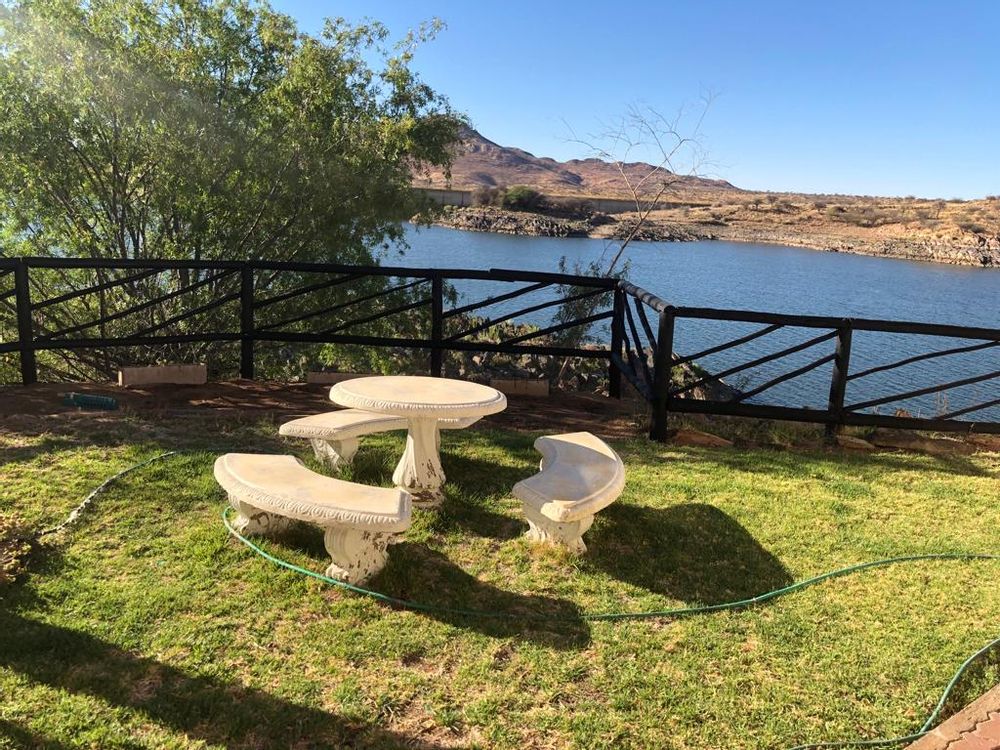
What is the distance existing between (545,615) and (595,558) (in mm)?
669

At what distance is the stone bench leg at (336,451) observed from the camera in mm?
4820

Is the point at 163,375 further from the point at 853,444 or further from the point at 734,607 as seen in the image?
the point at 853,444

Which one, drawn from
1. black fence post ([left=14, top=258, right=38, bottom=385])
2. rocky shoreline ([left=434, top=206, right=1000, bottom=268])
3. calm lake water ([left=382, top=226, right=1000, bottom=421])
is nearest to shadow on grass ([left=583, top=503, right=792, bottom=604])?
calm lake water ([left=382, top=226, right=1000, bottom=421])

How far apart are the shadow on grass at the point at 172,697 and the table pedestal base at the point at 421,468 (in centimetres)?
187

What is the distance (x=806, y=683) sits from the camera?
280 cm

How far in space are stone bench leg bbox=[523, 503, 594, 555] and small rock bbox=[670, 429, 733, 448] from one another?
8.64ft

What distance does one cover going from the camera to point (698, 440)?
6223 mm

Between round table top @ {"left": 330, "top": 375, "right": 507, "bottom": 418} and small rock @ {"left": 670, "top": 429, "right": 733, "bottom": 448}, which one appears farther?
small rock @ {"left": 670, "top": 429, "right": 733, "bottom": 448}

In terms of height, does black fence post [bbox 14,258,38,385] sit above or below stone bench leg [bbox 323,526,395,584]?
above

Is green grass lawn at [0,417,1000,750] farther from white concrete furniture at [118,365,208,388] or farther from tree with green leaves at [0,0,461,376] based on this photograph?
tree with green leaves at [0,0,461,376]

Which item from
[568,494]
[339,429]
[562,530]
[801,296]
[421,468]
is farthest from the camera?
[801,296]

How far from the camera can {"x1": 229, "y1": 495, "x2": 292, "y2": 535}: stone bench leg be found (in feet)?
12.3

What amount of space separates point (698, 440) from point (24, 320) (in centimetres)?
669

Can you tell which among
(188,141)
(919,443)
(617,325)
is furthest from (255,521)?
(188,141)
